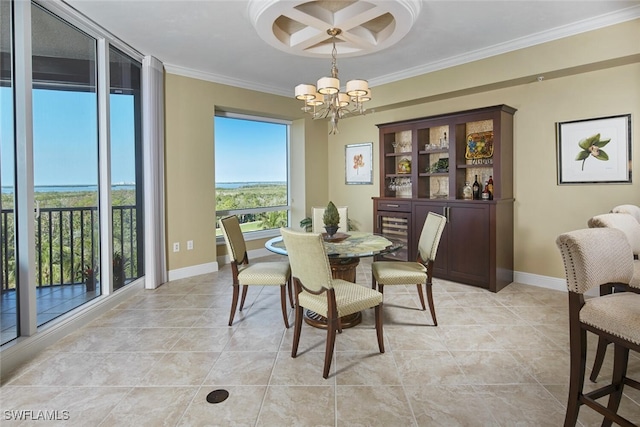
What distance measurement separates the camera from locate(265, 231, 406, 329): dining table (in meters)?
2.70

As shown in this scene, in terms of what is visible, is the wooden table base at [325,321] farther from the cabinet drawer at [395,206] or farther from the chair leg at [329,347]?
the cabinet drawer at [395,206]

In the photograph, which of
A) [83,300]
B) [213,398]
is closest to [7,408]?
[213,398]

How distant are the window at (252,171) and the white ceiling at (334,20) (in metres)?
1.01

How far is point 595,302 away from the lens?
1.55 m

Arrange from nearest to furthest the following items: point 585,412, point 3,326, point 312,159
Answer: point 585,412, point 3,326, point 312,159

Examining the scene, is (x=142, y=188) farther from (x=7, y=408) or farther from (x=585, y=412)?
(x=585, y=412)

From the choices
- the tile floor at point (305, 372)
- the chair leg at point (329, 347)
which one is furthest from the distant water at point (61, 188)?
the chair leg at point (329, 347)

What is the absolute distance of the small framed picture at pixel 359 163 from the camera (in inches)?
225

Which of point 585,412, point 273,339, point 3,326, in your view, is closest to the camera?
point 585,412

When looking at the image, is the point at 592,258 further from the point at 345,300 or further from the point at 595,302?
the point at 345,300

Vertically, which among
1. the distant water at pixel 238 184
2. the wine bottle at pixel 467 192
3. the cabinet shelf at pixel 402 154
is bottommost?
the wine bottle at pixel 467 192

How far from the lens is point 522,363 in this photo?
2316mm

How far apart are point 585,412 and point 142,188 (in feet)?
14.6

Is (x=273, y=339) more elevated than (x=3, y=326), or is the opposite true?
(x=3, y=326)
